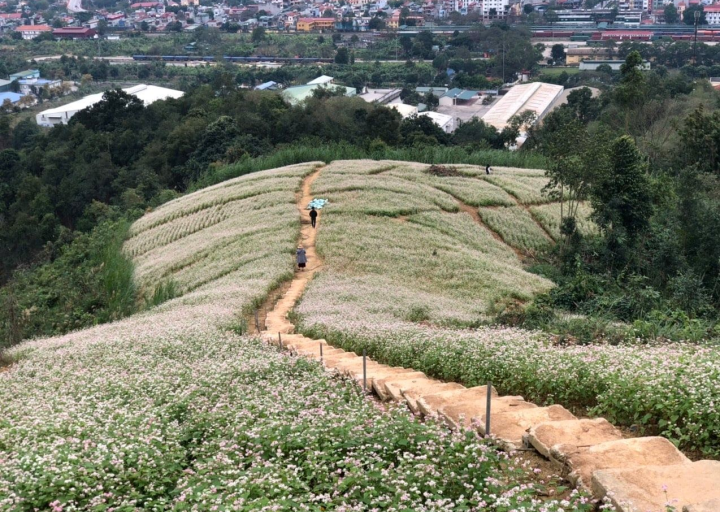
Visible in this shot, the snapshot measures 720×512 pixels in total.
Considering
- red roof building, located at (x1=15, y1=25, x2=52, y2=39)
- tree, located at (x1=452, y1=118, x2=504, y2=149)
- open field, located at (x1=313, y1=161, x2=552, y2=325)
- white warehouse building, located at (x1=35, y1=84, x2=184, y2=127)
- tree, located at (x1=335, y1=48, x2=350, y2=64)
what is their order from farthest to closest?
1. red roof building, located at (x1=15, y1=25, x2=52, y2=39)
2. tree, located at (x1=335, y1=48, x2=350, y2=64)
3. white warehouse building, located at (x1=35, y1=84, x2=184, y2=127)
4. tree, located at (x1=452, y1=118, x2=504, y2=149)
5. open field, located at (x1=313, y1=161, x2=552, y2=325)

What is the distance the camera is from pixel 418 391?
37.8 feet

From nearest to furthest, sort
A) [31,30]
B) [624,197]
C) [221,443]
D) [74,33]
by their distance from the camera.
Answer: [221,443] → [624,197] → [74,33] → [31,30]

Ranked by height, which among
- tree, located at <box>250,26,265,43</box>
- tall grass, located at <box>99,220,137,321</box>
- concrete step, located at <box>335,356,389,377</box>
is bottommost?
tall grass, located at <box>99,220,137,321</box>

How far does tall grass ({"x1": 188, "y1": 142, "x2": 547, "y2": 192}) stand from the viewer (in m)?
51.6

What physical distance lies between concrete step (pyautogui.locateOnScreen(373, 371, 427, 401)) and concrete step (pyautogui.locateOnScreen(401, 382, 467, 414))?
12.0 inches

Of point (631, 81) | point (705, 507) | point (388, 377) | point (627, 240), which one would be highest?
point (631, 81)

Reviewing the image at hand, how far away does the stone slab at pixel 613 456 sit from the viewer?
8.04m

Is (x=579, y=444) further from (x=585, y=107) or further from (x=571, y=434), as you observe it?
(x=585, y=107)

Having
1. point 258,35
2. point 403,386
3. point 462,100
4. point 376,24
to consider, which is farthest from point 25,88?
point 403,386

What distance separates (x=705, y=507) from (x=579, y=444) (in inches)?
85.6

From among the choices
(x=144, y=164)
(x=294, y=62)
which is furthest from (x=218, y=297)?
(x=294, y=62)

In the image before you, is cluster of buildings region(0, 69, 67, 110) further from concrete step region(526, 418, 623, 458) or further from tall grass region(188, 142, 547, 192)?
concrete step region(526, 418, 623, 458)

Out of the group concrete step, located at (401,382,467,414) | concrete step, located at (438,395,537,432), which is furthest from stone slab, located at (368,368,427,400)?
concrete step, located at (438,395,537,432)

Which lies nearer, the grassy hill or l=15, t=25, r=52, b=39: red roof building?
the grassy hill
